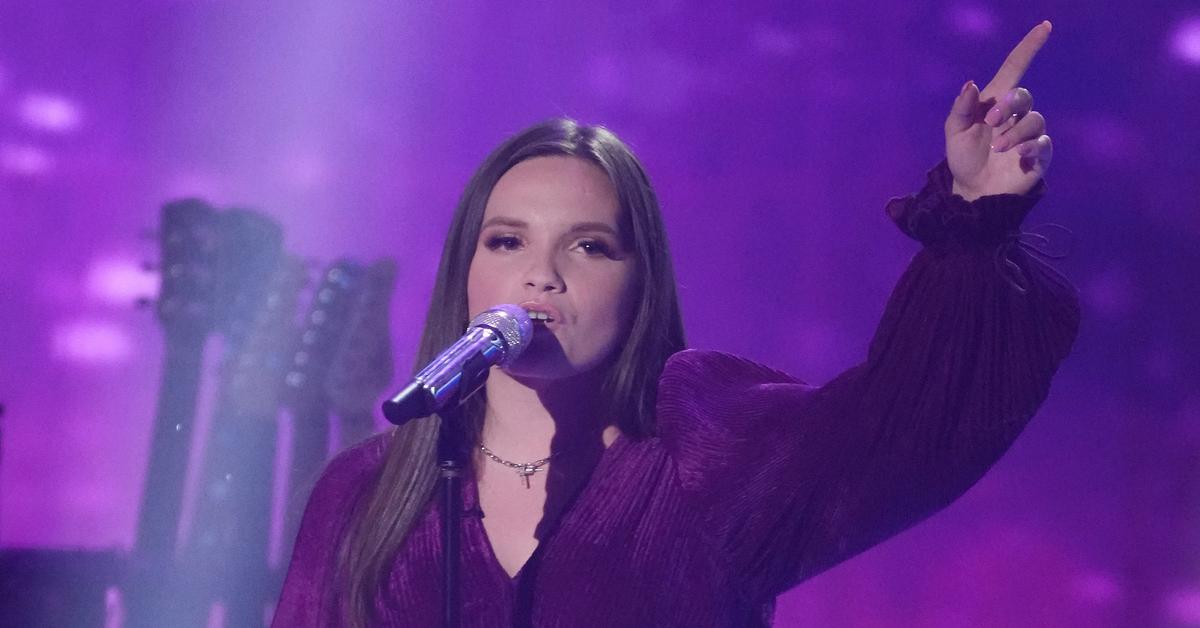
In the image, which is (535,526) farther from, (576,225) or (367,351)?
(367,351)

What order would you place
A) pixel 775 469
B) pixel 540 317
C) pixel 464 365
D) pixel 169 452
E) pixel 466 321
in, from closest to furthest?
1. pixel 464 365
2. pixel 775 469
3. pixel 540 317
4. pixel 466 321
5. pixel 169 452

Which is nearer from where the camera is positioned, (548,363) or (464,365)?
(464,365)

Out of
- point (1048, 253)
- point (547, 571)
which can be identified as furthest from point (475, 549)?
point (1048, 253)

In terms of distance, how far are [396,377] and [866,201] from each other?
122 cm

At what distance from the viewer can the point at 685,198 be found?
280 centimetres

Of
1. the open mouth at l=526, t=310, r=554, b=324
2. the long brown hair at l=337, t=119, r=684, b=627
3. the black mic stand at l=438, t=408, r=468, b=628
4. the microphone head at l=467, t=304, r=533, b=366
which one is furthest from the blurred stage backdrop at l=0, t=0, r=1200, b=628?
the black mic stand at l=438, t=408, r=468, b=628

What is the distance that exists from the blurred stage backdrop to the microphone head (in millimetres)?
1357

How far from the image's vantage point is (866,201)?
9.08 ft

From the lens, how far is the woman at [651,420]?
53.8 inches

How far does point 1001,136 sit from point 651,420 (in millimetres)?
733

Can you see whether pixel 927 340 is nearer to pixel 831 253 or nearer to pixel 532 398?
pixel 532 398

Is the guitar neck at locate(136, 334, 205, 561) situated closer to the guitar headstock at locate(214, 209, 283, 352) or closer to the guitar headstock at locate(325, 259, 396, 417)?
the guitar headstock at locate(214, 209, 283, 352)

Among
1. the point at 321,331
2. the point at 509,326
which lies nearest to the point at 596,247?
the point at 509,326

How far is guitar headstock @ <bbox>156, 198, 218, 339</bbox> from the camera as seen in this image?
2.97 metres
